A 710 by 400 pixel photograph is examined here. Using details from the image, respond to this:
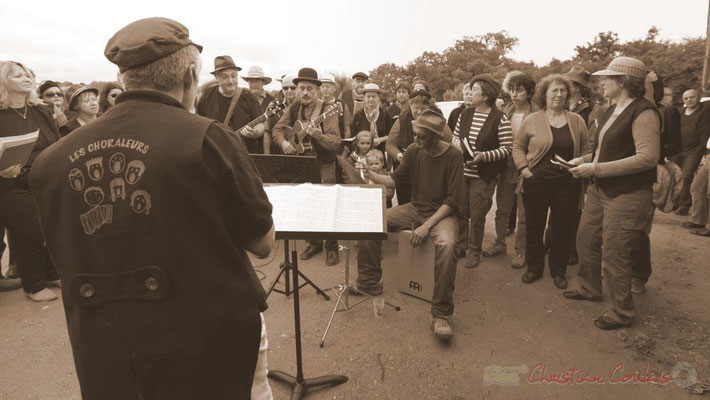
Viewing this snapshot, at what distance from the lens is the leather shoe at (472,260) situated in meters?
5.00

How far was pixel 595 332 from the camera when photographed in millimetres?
3598

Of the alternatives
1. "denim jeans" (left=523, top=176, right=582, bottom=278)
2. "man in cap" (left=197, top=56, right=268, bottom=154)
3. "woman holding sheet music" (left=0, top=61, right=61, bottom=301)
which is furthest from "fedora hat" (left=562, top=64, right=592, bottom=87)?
"woman holding sheet music" (left=0, top=61, right=61, bottom=301)

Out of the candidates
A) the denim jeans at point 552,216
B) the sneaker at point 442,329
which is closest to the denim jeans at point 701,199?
the denim jeans at point 552,216

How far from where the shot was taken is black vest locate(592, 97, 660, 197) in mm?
3377

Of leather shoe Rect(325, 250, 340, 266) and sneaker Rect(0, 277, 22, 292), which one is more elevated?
leather shoe Rect(325, 250, 340, 266)

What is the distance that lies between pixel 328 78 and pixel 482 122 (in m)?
3.64

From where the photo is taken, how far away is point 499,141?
488 centimetres

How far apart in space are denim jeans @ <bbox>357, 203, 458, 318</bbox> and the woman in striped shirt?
0.97m

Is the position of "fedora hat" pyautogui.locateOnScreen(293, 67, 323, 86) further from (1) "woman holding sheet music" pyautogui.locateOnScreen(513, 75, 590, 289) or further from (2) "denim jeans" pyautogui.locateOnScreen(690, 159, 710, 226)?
(2) "denim jeans" pyautogui.locateOnScreen(690, 159, 710, 226)

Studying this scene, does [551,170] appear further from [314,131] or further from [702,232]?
[702,232]

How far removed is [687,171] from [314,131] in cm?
621

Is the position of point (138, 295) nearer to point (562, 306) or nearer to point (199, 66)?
point (199, 66)

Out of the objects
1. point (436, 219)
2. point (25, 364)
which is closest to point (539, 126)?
point (436, 219)

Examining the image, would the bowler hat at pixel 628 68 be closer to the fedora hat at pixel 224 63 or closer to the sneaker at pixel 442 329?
the sneaker at pixel 442 329
